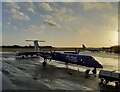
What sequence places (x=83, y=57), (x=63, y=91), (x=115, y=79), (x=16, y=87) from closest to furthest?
(x=63, y=91) < (x=16, y=87) < (x=115, y=79) < (x=83, y=57)

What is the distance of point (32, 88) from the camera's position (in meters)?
22.5

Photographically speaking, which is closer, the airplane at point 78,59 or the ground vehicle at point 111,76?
the ground vehicle at point 111,76

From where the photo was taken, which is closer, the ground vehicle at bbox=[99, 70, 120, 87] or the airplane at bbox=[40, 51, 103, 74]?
the ground vehicle at bbox=[99, 70, 120, 87]

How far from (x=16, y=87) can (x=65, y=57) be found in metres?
21.6

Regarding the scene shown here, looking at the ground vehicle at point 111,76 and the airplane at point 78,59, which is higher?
the airplane at point 78,59

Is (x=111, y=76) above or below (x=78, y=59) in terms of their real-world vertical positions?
below

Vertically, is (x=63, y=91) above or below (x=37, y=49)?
below

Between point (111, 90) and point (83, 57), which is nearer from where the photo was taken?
→ point (111, 90)

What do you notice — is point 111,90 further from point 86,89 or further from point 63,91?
point 63,91

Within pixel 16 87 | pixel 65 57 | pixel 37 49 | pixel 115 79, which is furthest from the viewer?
pixel 37 49

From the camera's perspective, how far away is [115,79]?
24641mm

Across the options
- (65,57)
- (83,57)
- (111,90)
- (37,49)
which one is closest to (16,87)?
(111,90)

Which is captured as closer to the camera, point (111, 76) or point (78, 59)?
point (111, 76)

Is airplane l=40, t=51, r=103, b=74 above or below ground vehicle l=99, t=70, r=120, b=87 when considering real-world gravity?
above
